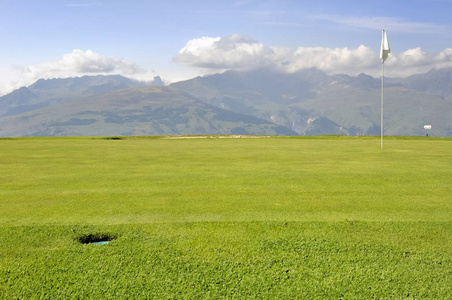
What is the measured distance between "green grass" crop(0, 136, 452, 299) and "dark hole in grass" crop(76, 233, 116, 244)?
3.8 inches

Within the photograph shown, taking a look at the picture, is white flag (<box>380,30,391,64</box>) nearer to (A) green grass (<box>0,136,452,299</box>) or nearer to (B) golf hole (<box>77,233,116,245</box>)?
(A) green grass (<box>0,136,452,299</box>)

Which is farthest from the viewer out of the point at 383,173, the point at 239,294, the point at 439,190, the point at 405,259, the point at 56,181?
the point at 383,173

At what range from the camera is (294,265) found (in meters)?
7.34

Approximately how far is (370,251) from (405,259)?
666 millimetres

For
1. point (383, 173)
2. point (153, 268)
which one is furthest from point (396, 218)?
point (383, 173)

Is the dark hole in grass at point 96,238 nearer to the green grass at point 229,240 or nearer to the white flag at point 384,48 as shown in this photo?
the green grass at point 229,240

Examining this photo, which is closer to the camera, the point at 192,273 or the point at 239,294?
the point at 239,294

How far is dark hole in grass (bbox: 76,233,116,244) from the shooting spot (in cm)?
880

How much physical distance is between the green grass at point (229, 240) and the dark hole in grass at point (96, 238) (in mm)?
95

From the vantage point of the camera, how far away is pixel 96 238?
8930mm

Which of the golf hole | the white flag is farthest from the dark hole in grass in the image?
the white flag

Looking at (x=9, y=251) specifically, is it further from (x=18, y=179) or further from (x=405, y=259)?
(x=18, y=179)

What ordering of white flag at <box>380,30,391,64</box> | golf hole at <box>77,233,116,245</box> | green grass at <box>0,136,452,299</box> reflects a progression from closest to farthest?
green grass at <box>0,136,452,299</box> < golf hole at <box>77,233,116,245</box> < white flag at <box>380,30,391,64</box>

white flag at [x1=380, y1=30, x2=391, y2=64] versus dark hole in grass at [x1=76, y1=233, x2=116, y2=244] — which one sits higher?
white flag at [x1=380, y1=30, x2=391, y2=64]
